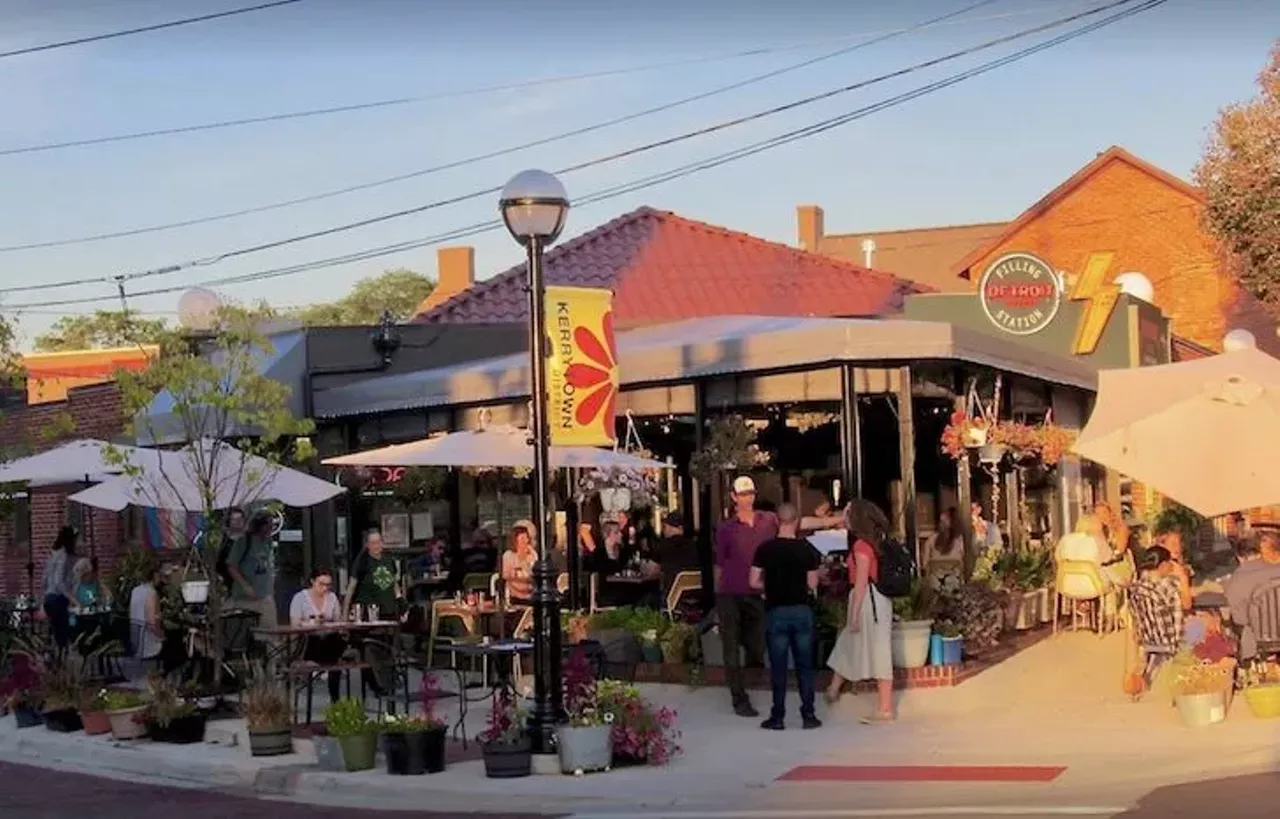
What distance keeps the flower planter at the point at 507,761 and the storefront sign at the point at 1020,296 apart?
15.3 metres

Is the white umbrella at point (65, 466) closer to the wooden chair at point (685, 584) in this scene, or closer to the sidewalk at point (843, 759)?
the sidewalk at point (843, 759)

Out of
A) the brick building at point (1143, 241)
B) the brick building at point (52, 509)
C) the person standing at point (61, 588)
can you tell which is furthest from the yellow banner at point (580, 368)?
the brick building at point (1143, 241)

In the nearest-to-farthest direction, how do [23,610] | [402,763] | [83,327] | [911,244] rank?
[402,763] → [23,610] → [911,244] → [83,327]

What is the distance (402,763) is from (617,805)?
183cm

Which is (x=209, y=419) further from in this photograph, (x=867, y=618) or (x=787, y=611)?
(x=867, y=618)

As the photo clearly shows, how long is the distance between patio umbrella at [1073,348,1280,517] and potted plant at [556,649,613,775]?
202 inches

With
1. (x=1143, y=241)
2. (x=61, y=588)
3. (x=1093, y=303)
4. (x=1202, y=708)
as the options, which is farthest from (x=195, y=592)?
(x=1143, y=241)

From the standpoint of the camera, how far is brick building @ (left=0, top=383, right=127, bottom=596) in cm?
2897

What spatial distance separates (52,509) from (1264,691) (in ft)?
78.6

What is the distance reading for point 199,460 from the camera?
16047 millimetres

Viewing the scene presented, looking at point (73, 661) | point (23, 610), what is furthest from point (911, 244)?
point (73, 661)

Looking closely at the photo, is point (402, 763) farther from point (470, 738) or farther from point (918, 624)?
point (918, 624)

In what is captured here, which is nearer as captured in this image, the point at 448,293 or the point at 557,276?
the point at 557,276

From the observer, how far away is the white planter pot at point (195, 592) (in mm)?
16625
